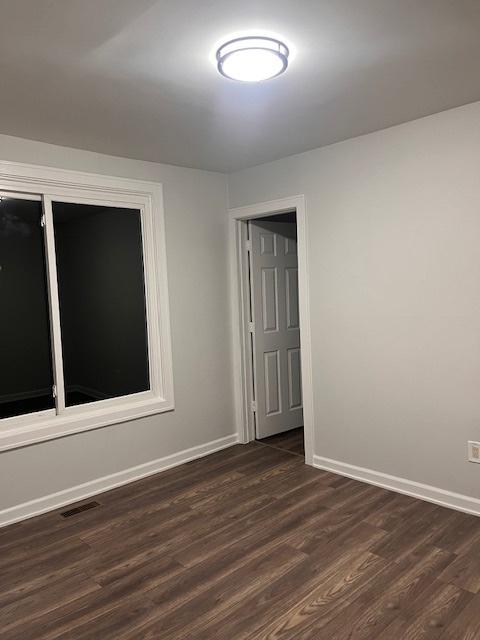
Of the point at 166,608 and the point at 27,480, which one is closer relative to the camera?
the point at 166,608

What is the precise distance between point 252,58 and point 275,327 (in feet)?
9.39

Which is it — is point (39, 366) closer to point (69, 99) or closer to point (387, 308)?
point (69, 99)

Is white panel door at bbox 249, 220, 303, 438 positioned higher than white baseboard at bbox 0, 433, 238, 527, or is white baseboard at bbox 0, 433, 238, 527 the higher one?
white panel door at bbox 249, 220, 303, 438

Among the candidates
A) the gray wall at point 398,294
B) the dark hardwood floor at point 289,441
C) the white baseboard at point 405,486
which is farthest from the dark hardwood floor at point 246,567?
the dark hardwood floor at point 289,441

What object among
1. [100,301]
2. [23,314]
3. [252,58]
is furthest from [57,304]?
[252,58]

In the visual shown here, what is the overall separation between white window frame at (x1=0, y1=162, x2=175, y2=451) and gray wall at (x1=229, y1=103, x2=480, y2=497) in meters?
1.14

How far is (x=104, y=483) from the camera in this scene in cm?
357

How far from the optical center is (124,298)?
13.1 ft

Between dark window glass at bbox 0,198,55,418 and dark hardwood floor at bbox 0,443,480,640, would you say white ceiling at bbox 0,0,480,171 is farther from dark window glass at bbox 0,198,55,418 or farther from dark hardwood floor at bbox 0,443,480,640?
dark hardwood floor at bbox 0,443,480,640

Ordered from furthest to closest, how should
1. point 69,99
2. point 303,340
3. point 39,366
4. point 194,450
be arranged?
point 194,450 < point 303,340 < point 39,366 < point 69,99

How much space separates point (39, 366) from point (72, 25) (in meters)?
2.31

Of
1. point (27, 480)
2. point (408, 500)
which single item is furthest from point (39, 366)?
point (408, 500)

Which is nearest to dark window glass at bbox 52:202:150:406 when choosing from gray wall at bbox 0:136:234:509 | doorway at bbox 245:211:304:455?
gray wall at bbox 0:136:234:509

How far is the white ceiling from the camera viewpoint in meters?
1.79
